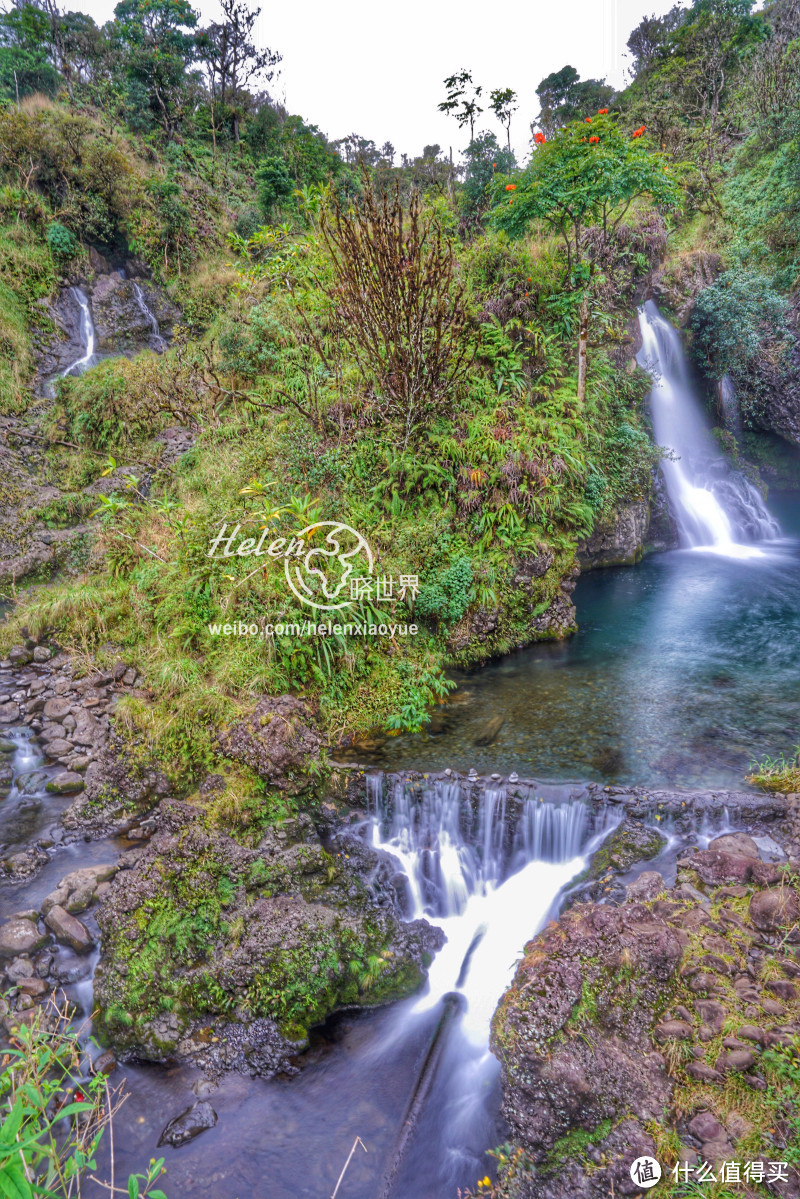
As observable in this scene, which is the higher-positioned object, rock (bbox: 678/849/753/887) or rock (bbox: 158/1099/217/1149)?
rock (bbox: 678/849/753/887)

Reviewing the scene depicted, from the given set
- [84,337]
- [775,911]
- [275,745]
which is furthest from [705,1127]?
[84,337]

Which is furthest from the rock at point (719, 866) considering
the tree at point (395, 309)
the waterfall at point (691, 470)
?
the waterfall at point (691, 470)

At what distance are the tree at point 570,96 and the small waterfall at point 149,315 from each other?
19.9 m

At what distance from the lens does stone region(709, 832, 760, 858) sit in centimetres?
497

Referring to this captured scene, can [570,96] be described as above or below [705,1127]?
above

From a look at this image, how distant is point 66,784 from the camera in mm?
6484

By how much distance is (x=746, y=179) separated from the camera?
1644 cm

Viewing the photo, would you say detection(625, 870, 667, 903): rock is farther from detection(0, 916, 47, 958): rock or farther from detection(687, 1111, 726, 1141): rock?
detection(0, 916, 47, 958): rock

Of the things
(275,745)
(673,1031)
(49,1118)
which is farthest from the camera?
(275,745)

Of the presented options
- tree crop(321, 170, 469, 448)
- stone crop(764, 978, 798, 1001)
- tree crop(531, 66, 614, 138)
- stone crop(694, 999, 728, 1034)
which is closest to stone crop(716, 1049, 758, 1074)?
stone crop(694, 999, 728, 1034)

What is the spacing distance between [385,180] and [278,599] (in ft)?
72.1

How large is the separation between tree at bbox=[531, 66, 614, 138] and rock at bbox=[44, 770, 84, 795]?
30.4 metres

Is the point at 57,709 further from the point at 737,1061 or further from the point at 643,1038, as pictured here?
the point at 737,1061

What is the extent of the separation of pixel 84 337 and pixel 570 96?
2454 cm
